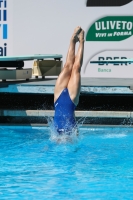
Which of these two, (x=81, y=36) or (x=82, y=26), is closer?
(x=81, y=36)

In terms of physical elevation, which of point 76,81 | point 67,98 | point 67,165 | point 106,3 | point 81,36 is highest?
point 106,3

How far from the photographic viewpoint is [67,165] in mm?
6398

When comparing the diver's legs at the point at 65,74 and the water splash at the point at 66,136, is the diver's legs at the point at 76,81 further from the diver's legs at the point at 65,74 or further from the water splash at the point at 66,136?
the water splash at the point at 66,136

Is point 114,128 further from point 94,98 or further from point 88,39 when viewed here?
point 88,39

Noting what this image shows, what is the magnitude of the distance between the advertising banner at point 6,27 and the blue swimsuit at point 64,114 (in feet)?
16.6

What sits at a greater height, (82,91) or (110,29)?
(110,29)

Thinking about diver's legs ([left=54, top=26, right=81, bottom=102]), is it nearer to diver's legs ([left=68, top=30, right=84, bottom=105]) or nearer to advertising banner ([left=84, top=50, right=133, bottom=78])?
diver's legs ([left=68, top=30, right=84, bottom=105])

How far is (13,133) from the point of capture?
851 cm

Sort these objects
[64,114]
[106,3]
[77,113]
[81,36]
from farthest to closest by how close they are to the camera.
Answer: [106,3]
[77,113]
[81,36]
[64,114]

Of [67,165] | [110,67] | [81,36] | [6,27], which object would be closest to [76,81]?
[81,36]

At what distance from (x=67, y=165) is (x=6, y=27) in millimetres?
6298

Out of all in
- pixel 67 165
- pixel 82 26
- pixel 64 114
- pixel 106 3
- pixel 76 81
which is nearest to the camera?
pixel 67 165

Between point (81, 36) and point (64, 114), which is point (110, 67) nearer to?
point (81, 36)

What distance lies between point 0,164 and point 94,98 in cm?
362
